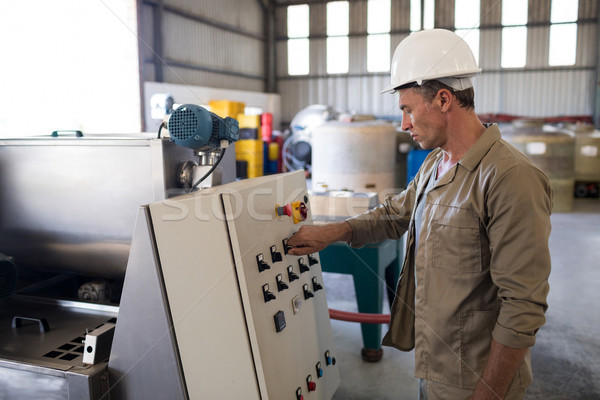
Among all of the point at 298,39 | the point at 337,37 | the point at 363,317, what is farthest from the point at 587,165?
the point at 298,39

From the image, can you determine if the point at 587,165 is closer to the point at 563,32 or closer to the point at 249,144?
the point at 563,32

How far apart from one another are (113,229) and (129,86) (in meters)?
7.00

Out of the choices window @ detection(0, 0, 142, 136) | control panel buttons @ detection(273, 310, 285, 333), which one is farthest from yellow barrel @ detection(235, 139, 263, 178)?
control panel buttons @ detection(273, 310, 285, 333)

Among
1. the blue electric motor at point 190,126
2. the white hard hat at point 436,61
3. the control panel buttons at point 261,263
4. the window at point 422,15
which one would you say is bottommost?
the control panel buttons at point 261,263

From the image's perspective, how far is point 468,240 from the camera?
1.20 metres

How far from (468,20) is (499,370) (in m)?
11.6

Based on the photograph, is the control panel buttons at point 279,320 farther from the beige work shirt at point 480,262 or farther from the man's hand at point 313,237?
the beige work shirt at point 480,262

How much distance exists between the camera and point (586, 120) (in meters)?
10.8

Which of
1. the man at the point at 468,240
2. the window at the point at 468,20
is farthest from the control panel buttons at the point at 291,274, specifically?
the window at the point at 468,20

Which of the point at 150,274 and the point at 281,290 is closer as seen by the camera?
the point at 150,274

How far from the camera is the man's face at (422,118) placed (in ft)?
4.21

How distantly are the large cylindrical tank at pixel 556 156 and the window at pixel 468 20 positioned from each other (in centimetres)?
452

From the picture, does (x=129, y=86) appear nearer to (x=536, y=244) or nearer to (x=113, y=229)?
(x=113, y=229)

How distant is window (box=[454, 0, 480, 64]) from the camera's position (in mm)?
11117
